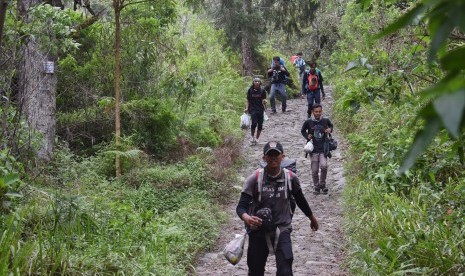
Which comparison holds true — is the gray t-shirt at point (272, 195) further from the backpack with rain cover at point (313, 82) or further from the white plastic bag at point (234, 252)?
the backpack with rain cover at point (313, 82)

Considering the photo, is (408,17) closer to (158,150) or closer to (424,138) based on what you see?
(424,138)

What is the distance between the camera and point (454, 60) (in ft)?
2.98

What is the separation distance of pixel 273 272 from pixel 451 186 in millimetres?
2716

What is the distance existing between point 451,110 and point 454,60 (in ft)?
0.48

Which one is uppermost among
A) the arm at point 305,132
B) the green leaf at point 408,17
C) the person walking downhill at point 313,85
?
the green leaf at point 408,17

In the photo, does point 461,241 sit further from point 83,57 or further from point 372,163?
point 83,57

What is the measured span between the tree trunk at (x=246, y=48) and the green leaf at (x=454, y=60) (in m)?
23.1

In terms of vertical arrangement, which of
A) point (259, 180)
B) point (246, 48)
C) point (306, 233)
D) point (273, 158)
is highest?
point (246, 48)

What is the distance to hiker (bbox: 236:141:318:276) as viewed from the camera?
210 inches

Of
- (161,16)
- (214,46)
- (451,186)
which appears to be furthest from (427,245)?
(214,46)

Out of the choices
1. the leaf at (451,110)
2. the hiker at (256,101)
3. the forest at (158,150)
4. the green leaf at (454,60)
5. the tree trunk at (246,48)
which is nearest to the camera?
the leaf at (451,110)

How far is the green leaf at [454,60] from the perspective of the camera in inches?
35.7

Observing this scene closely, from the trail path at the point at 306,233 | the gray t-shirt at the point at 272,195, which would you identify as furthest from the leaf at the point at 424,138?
the trail path at the point at 306,233

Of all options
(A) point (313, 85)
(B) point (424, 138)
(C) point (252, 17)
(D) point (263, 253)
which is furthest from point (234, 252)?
(C) point (252, 17)
